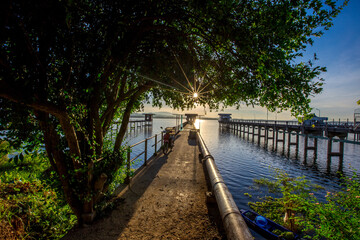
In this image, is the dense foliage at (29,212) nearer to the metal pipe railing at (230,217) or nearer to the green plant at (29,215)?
the green plant at (29,215)

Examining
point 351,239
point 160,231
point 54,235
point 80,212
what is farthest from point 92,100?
point 351,239

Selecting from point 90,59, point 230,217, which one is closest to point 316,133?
point 230,217

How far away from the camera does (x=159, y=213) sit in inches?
177

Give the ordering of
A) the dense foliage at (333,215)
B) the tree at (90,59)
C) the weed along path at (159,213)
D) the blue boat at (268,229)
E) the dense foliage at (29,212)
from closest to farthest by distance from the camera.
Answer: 1. the tree at (90,59)
2. the weed along path at (159,213)
3. the dense foliage at (29,212)
4. the dense foliage at (333,215)
5. the blue boat at (268,229)

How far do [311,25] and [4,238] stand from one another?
28.8ft

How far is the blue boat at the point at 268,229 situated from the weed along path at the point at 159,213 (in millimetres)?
5350

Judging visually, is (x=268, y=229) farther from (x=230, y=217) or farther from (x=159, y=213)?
(x=230, y=217)

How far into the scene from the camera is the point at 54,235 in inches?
190

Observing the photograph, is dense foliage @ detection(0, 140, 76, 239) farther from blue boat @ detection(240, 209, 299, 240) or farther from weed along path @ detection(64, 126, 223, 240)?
blue boat @ detection(240, 209, 299, 240)

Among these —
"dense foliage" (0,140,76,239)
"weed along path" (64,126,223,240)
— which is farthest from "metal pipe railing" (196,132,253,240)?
"dense foliage" (0,140,76,239)

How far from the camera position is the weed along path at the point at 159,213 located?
3695 millimetres

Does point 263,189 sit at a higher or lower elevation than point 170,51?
lower

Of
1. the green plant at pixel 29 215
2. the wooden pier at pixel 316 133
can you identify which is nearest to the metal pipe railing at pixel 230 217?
the green plant at pixel 29 215

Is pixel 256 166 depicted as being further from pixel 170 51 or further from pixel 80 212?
pixel 80 212
